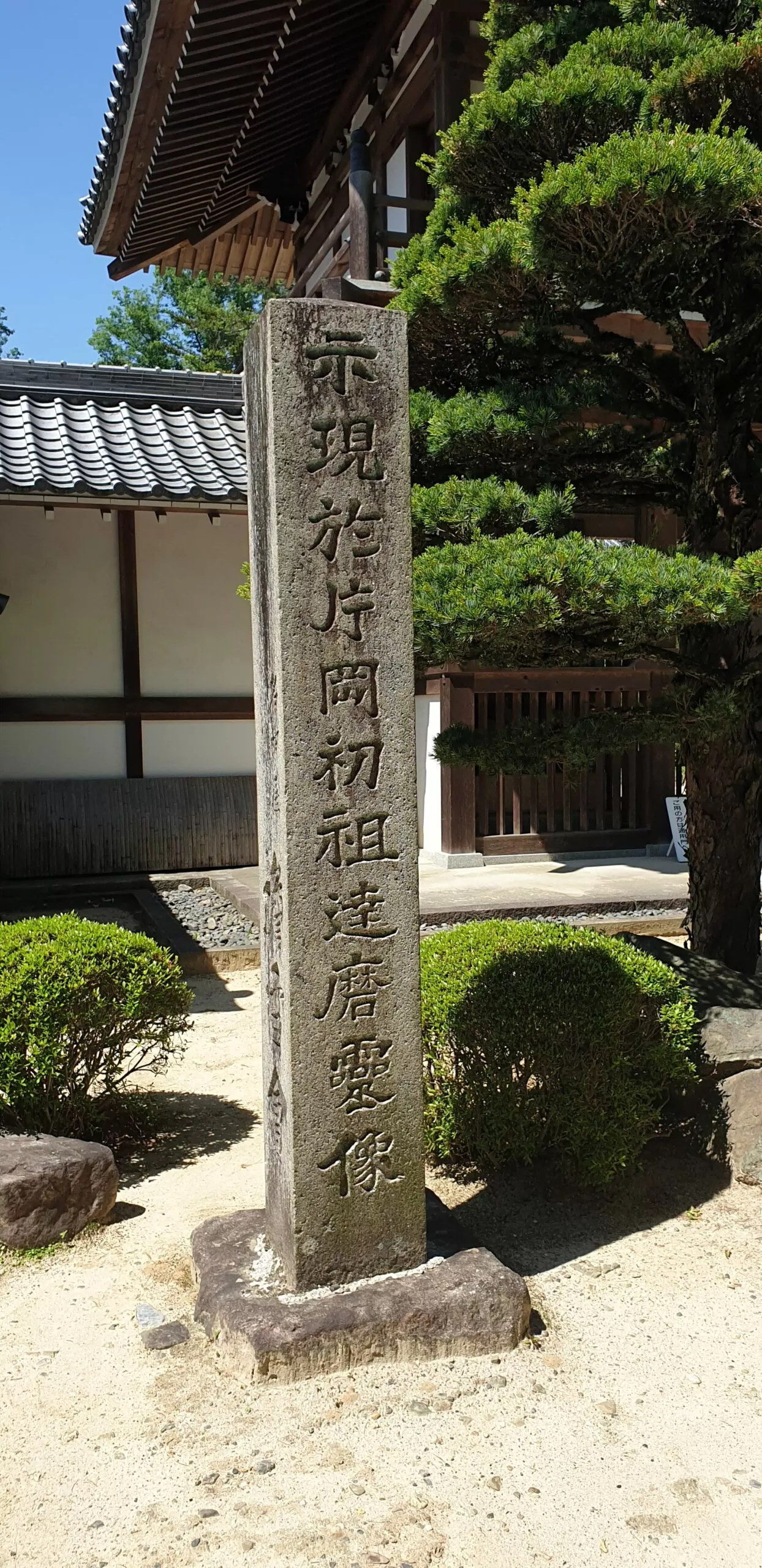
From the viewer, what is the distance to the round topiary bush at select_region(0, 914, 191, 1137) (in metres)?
4.25

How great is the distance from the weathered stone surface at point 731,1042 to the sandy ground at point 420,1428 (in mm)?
597

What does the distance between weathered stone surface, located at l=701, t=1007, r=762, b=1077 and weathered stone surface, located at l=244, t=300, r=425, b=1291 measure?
5.33ft

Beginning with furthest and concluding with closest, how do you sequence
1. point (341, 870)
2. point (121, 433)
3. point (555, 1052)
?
point (121, 433) < point (555, 1052) < point (341, 870)

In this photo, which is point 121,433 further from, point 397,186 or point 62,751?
point 397,186

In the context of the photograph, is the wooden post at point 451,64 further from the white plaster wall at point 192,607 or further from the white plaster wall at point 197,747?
the white plaster wall at point 197,747

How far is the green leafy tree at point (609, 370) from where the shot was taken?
359 centimetres

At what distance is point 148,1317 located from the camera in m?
3.39

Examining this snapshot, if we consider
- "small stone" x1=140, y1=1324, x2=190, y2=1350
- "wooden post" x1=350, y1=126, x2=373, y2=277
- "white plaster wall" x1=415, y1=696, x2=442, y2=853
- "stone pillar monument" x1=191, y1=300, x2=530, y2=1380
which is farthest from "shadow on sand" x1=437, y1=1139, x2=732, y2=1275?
"wooden post" x1=350, y1=126, x2=373, y2=277

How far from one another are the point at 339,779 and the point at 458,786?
750 centimetres

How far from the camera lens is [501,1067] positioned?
13.4 ft

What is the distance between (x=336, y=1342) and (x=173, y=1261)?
963 millimetres

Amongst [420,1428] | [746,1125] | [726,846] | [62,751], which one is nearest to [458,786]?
[62,751]

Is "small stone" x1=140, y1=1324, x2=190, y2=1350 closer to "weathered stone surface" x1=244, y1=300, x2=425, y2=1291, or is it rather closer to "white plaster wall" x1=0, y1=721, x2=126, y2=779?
"weathered stone surface" x1=244, y1=300, x2=425, y2=1291

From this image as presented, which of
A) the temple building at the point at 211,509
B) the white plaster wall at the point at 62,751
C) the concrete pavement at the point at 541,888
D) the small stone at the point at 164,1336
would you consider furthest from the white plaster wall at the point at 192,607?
the small stone at the point at 164,1336
